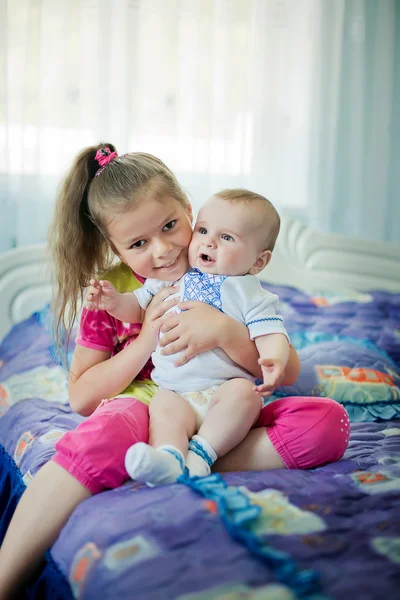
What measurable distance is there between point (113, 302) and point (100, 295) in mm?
37

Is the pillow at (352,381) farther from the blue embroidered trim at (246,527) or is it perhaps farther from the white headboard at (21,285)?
the white headboard at (21,285)

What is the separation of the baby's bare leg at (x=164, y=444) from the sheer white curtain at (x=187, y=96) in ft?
4.73

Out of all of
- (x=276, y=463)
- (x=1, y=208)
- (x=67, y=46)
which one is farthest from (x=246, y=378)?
(x=67, y=46)

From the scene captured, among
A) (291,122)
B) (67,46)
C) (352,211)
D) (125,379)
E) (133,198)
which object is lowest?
(125,379)

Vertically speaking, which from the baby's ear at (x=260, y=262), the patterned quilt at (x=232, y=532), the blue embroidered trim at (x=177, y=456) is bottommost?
the patterned quilt at (x=232, y=532)

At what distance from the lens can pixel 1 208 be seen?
95.8 inches

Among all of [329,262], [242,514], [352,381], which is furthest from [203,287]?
[329,262]

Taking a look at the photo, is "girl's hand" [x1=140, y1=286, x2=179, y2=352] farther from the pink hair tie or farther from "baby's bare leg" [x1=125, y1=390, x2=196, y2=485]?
the pink hair tie

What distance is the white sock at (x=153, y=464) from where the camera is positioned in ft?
3.33

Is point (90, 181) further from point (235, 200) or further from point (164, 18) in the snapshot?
point (164, 18)

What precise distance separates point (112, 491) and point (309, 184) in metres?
2.06

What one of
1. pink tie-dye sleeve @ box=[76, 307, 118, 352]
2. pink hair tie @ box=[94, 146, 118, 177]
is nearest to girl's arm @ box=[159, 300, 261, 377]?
pink tie-dye sleeve @ box=[76, 307, 118, 352]

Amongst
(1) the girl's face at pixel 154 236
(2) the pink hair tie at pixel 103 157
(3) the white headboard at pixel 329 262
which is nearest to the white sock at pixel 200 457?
(1) the girl's face at pixel 154 236

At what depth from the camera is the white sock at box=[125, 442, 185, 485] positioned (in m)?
1.02
